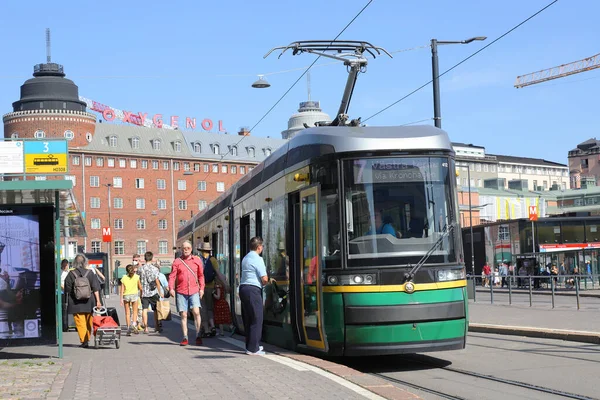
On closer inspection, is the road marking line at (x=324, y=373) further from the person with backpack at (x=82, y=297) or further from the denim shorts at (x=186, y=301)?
the person with backpack at (x=82, y=297)

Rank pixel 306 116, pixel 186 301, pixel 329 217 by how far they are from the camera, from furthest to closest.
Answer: pixel 306 116
pixel 186 301
pixel 329 217

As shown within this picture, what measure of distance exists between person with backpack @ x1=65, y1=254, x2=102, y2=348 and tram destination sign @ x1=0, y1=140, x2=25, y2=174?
228 cm

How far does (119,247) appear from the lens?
378 ft

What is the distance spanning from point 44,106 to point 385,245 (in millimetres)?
96197

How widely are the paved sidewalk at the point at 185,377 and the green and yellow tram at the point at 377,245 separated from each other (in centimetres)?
75

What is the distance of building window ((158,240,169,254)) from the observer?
11969 cm

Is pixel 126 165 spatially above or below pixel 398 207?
above

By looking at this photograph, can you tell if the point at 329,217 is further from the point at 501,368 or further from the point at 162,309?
the point at 162,309

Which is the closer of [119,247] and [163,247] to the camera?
[119,247]

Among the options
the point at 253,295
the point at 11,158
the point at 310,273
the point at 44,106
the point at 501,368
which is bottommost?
the point at 501,368

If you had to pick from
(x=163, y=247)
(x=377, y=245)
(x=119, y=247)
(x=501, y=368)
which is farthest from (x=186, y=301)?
(x=163, y=247)

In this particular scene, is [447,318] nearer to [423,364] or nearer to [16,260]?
[423,364]

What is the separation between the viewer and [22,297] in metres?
13.1

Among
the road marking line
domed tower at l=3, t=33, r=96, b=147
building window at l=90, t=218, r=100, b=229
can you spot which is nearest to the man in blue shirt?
the road marking line
